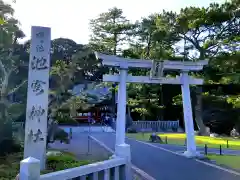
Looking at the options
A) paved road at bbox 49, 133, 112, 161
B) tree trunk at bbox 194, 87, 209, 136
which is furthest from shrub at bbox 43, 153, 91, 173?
tree trunk at bbox 194, 87, 209, 136

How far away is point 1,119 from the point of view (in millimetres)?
11086

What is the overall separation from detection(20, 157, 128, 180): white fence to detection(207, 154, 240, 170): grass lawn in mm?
7221

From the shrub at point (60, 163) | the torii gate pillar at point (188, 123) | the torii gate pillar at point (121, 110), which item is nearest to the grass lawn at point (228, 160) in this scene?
the torii gate pillar at point (188, 123)

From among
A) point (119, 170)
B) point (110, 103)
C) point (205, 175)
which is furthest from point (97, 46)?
point (119, 170)

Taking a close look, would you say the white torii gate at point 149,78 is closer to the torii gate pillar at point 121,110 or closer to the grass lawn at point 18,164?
the torii gate pillar at point 121,110

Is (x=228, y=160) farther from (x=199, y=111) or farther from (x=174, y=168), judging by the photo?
(x=199, y=111)

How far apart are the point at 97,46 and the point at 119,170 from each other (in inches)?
1204

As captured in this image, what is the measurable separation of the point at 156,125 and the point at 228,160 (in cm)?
1918

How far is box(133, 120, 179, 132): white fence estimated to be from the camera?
31.4 m

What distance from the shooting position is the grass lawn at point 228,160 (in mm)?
11727

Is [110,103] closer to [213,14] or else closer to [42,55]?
[213,14]

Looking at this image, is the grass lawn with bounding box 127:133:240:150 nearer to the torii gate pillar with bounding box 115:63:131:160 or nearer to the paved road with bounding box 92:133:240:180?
the paved road with bounding box 92:133:240:180

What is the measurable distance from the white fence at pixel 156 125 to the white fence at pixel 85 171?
25.8 m

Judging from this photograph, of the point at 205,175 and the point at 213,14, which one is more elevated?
the point at 213,14
